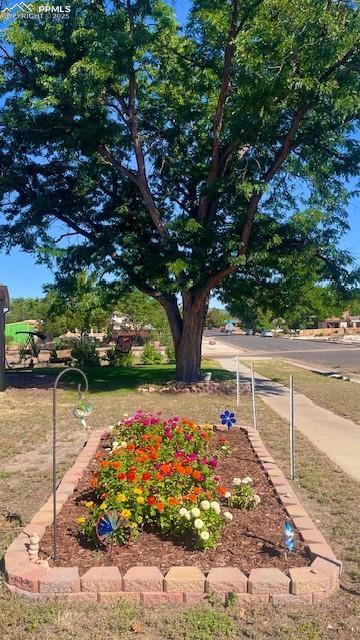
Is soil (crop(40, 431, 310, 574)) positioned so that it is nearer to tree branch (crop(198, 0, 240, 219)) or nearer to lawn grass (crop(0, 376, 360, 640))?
lawn grass (crop(0, 376, 360, 640))

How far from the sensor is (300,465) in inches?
281

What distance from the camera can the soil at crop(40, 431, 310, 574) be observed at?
3.92 meters

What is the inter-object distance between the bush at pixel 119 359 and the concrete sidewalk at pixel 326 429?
11016 mm

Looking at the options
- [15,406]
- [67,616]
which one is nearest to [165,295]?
[15,406]

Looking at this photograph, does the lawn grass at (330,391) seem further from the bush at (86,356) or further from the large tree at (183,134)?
the bush at (86,356)

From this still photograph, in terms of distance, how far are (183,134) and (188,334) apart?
16.4 feet

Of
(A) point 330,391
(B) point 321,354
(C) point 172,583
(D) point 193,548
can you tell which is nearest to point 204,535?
(D) point 193,548

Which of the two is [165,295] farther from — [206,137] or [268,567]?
[268,567]

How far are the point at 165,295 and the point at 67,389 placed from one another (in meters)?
3.59

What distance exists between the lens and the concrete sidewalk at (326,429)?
761 cm

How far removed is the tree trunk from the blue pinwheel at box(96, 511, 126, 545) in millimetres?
11191

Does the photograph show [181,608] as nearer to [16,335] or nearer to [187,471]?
[187,471]

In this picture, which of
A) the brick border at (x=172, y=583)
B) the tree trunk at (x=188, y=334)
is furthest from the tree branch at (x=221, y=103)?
the brick border at (x=172, y=583)

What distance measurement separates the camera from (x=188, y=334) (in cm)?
1547
